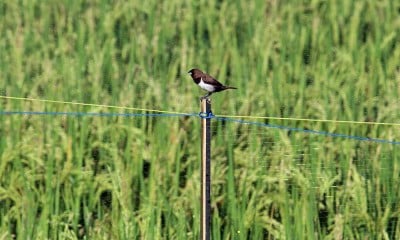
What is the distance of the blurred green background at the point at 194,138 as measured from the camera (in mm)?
4961

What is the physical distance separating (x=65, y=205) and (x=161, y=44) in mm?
2143

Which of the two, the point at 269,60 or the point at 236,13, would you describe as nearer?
the point at 269,60

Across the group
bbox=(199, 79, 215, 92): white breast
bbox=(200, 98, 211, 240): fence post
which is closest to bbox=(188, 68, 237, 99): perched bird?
bbox=(199, 79, 215, 92): white breast

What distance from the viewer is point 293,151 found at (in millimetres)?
5199

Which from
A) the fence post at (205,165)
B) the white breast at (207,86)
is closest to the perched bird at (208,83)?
the white breast at (207,86)

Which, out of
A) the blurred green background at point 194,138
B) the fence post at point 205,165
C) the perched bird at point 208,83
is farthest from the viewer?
the blurred green background at point 194,138

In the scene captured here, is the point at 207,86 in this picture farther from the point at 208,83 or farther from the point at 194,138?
the point at 194,138

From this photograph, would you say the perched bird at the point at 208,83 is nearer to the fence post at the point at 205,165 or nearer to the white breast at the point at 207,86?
the white breast at the point at 207,86

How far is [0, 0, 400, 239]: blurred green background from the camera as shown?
16.3 feet

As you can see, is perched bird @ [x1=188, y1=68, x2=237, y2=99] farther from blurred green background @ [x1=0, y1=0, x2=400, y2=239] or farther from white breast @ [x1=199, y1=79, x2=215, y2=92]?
blurred green background @ [x1=0, y1=0, x2=400, y2=239]

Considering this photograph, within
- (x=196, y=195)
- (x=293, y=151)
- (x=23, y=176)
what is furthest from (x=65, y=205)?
(x=293, y=151)

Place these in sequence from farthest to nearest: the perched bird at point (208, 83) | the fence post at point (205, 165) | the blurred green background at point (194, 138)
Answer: the blurred green background at point (194, 138), the perched bird at point (208, 83), the fence post at point (205, 165)

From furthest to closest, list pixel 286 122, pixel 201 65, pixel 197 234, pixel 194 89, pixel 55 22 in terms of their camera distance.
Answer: pixel 55 22 → pixel 201 65 → pixel 194 89 → pixel 286 122 → pixel 197 234

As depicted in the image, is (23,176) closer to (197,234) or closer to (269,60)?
(197,234)
